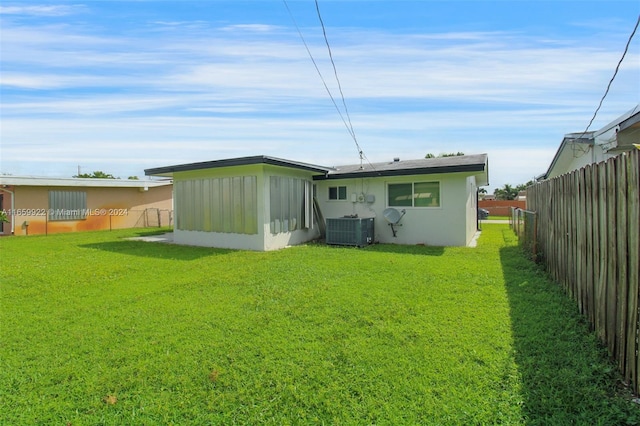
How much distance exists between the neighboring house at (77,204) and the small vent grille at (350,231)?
526 inches

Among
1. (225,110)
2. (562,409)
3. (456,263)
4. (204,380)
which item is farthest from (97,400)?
(225,110)

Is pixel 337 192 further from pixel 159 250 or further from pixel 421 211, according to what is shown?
pixel 159 250

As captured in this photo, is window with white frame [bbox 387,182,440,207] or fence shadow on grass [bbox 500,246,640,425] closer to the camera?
fence shadow on grass [bbox 500,246,640,425]

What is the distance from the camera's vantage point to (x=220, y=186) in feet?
35.5

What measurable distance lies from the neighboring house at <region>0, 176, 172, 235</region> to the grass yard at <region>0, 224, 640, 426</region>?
12.8 metres

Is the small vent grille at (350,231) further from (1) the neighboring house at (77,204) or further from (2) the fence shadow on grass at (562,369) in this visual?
(1) the neighboring house at (77,204)

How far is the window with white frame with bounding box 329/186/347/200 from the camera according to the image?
1244cm

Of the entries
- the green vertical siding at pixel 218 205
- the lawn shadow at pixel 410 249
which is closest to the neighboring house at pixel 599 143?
the lawn shadow at pixel 410 249

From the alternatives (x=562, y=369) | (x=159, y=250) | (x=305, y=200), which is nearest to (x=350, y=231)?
(x=305, y=200)

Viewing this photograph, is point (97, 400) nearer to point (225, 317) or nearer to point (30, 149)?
point (225, 317)

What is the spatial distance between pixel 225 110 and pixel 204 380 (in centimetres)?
991

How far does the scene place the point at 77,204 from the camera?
17766mm

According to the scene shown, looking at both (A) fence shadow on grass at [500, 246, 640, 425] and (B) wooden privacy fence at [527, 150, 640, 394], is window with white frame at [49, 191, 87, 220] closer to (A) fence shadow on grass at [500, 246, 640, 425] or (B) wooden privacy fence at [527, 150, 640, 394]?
(A) fence shadow on grass at [500, 246, 640, 425]

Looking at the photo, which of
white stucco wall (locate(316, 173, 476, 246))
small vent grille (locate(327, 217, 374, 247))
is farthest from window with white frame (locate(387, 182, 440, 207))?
small vent grille (locate(327, 217, 374, 247))
